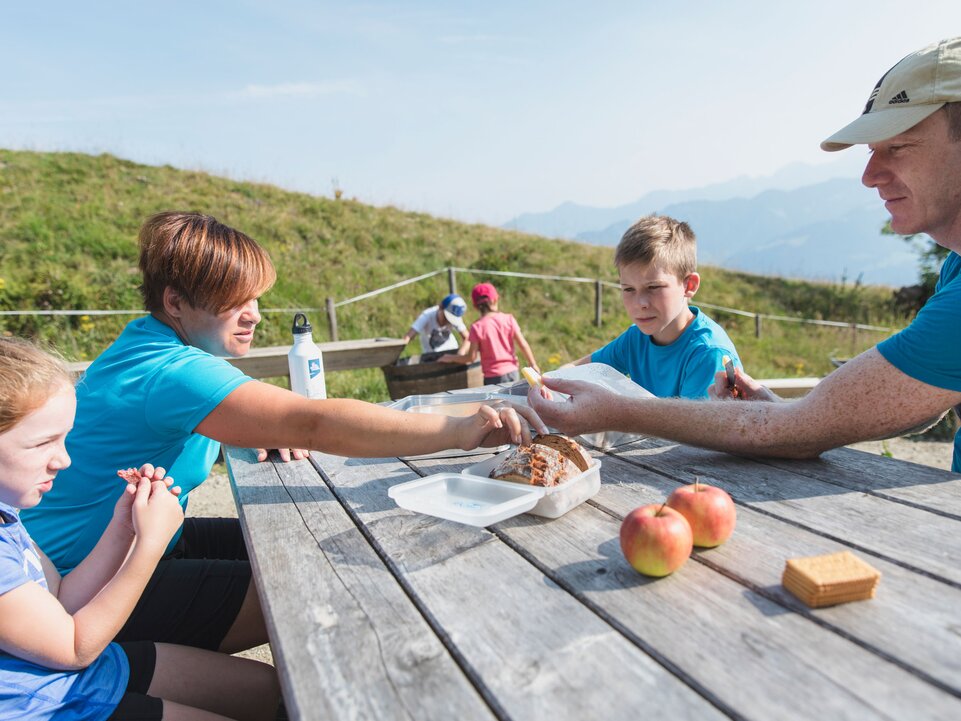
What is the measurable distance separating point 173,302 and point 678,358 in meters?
2.02

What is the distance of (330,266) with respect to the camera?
13.0 meters

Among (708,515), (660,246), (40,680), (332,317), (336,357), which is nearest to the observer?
(40,680)

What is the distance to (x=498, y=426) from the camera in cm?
177

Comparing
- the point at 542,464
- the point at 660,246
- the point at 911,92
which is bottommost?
the point at 542,464

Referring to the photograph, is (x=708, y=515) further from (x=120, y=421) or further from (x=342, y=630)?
(x=120, y=421)

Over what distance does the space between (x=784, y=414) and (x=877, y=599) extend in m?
0.83

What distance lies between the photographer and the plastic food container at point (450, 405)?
2.12 metres

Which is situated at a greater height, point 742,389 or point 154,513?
point 742,389

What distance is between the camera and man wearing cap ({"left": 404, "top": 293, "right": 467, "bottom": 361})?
268 inches

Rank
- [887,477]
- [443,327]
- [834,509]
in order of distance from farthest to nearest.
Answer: [443,327] → [887,477] → [834,509]

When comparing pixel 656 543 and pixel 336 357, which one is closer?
pixel 656 543

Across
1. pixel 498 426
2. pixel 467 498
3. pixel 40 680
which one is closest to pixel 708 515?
pixel 467 498

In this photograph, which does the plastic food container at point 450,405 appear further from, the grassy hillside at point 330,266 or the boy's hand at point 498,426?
the grassy hillside at point 330,266

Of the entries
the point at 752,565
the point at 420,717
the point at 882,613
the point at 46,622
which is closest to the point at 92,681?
the point at 46,622
